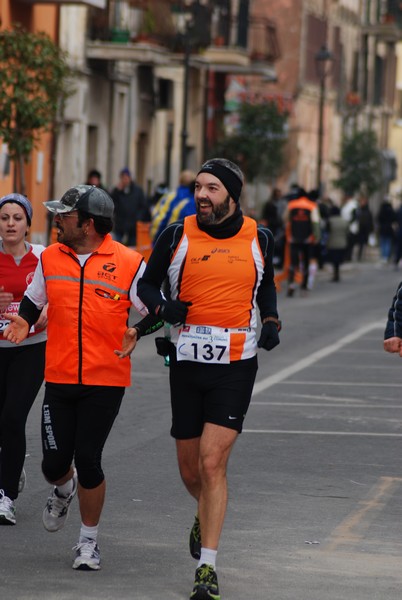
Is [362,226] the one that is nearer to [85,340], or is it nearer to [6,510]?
[6,510]

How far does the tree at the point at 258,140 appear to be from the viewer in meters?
49.1

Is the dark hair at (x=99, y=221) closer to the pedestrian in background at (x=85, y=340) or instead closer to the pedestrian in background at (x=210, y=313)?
the pedestrian in background at (x=85, y=340)

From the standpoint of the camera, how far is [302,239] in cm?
3152

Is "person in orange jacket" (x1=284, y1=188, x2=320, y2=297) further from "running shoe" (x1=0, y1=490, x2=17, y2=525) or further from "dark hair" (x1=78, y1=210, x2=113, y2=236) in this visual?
"dark hair" (x1=78, y1=210, x2=113, y2=236)

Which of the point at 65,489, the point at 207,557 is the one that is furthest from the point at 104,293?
the point at 207,557

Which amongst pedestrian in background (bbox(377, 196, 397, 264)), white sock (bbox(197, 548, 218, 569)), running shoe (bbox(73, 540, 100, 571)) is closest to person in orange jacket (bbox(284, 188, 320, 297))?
pedestrian in background (bbox(377, 196, 397, 264))

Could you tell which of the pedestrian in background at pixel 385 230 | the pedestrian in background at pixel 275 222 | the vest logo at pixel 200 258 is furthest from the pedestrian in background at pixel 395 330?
the pedestrian in background at pixel 385 230

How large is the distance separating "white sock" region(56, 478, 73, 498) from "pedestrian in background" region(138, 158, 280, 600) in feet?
2.35

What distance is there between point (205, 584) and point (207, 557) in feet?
0.59

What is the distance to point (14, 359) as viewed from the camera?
9625mm

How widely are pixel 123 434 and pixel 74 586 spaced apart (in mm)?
5225

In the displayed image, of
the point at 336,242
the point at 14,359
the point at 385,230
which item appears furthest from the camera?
the point at 385,230

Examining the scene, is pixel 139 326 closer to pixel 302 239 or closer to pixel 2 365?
pixel 2 365

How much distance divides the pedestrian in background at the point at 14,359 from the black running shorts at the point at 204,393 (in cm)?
149
